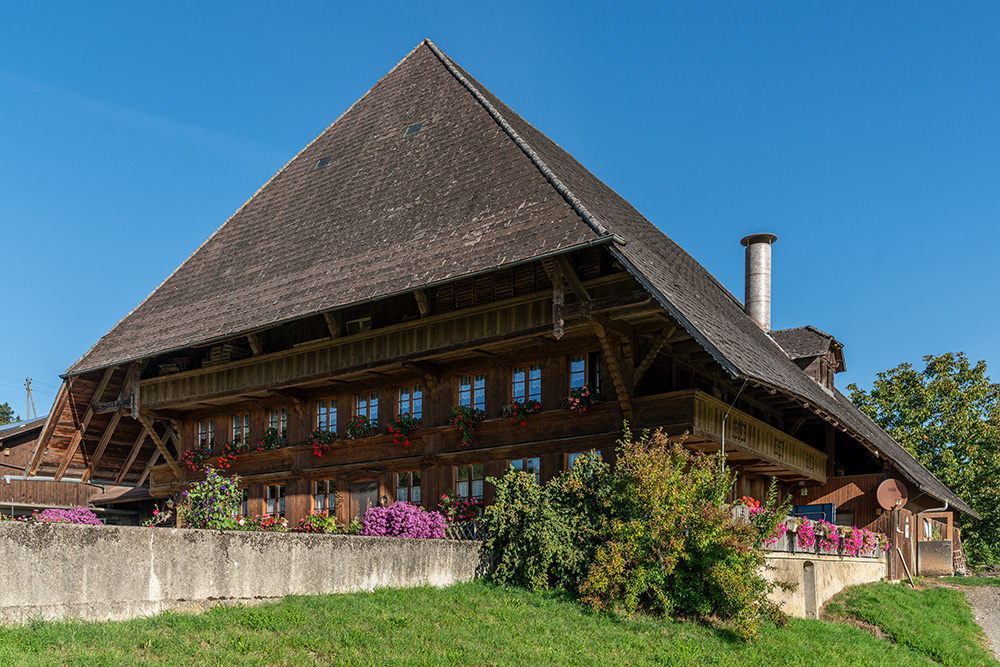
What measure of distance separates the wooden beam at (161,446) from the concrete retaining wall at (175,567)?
14585 mm

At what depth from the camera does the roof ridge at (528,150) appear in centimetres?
1761

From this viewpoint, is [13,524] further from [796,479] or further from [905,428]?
[905,428]

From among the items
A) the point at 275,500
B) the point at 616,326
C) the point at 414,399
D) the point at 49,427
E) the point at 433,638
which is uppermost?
the point at 616,326

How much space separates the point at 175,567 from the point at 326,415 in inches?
501

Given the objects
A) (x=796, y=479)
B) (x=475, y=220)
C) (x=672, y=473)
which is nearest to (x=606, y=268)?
(x=475, y=220)

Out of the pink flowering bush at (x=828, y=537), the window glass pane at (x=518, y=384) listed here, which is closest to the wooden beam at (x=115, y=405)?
the window glass pane at (x=518, y=384)

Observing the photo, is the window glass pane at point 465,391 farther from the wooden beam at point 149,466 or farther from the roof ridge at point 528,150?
the wooden beam at point 149,466

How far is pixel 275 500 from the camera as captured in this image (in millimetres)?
25250

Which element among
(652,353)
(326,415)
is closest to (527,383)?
(652,353)

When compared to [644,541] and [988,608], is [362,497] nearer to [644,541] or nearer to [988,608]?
[644,541]

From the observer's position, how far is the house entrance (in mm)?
23016

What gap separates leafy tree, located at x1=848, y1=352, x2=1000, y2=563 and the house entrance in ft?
86.8

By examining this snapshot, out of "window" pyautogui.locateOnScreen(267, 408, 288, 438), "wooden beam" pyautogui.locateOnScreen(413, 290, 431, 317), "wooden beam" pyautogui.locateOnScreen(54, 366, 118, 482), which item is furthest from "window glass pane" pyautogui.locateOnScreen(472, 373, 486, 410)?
"wooden beam" pyautogui.locateOnScreen(54, 366, 118, 482)

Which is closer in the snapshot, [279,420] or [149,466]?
[279,420]
